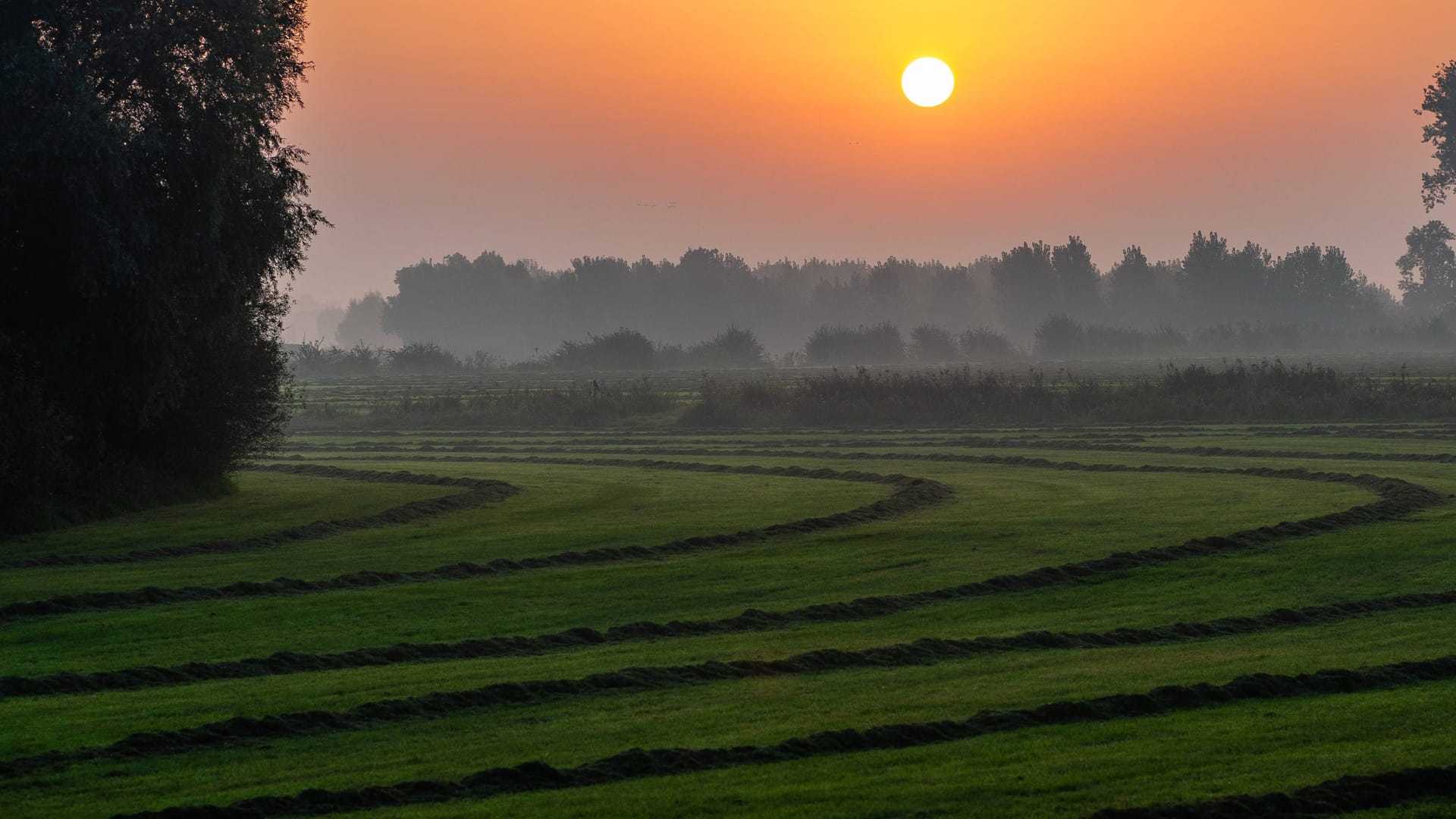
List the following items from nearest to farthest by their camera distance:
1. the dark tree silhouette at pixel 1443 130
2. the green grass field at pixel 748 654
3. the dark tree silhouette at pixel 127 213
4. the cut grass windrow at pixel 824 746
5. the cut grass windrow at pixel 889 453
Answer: the cut grass windrow at pixel 824 746 → the green grass field at pixel 748 654 → the dark tree silhouette at pixel 127 213 → the cut grass windrow at pixel 889 453 → the dark tree silhouette at pixel 1443 130

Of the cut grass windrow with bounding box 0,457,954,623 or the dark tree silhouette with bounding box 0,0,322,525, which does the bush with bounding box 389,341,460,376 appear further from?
the cut grass windrow with bounding box 0,457,954,623

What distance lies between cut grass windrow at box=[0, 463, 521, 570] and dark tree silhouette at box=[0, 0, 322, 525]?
3.45 metres

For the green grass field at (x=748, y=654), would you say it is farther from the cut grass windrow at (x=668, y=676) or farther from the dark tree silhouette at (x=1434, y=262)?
the dark tree silhouette at (x=1434, y=262)

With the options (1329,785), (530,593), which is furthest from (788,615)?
(1329,785)

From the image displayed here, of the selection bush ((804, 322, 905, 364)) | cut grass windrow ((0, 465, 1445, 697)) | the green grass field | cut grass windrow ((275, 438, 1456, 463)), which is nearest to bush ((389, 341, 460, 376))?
bush ((804, 322, 905, 364))

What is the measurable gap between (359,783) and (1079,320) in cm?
19214

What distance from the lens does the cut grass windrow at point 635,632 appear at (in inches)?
576

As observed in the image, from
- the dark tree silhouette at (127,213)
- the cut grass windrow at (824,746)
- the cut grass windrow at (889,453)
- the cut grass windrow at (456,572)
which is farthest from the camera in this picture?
the cut grass windrow at (889,453)

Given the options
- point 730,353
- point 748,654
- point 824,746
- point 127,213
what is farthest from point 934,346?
point 824,746

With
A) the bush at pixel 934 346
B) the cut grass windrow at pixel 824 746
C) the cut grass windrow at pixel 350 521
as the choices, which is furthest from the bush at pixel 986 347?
the cut grass windrow at pixel 824 746

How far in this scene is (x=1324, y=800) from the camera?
946 centimetres

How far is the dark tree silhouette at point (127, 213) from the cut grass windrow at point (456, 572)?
7769 millimetres

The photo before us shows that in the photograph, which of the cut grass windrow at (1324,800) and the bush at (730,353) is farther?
the bush at (730,353)

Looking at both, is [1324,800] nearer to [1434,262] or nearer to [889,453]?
[889,453]
